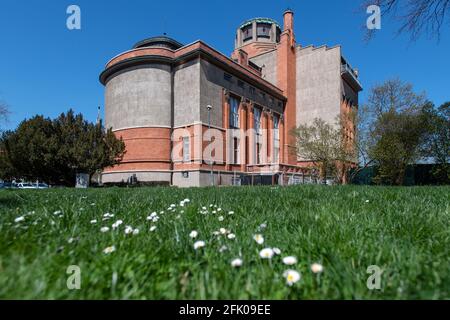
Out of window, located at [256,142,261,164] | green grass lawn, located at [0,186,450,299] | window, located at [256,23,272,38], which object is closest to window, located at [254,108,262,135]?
window, located at [256,142,261,164]

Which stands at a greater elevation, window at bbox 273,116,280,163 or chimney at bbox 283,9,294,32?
chimney at bbox 283,9,294,32

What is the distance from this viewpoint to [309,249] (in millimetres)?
1683

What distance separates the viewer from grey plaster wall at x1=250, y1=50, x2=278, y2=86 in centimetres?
4250

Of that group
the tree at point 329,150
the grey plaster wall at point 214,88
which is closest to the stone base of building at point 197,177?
the tree at point 329,150

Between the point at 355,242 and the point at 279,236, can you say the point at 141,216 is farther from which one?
the point at 355,242

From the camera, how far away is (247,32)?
53875 mm

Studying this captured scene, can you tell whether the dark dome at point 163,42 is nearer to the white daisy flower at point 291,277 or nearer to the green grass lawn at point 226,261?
the green grass lawn at point 226,261

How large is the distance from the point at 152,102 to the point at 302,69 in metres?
28.2

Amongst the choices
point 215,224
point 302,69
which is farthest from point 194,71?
point 215,224

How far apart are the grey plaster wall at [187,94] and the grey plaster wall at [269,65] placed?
19581mm

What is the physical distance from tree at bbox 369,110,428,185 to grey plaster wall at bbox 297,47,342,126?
62.3ft

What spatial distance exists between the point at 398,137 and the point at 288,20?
31.7 m

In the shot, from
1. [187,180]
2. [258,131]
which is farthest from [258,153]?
[187,180]

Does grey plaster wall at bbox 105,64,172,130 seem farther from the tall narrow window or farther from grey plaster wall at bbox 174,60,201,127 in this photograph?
the tall narrow window
